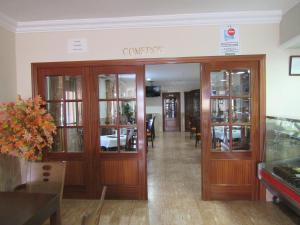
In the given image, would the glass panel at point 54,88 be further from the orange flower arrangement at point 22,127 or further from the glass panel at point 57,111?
the orange flower arrangement at point 22,127

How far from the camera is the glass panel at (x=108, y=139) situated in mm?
3543

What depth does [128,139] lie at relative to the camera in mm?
3555

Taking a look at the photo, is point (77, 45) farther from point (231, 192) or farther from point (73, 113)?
point (231, 192)

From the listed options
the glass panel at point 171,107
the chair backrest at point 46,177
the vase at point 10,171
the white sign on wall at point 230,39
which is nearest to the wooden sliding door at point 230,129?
the white sign on wall at point 230,39

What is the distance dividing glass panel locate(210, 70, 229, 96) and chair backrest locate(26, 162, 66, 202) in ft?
7.40

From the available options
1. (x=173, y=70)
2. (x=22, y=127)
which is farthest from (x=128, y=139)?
(x=173, y=70)

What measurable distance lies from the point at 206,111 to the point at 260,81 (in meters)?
0.85

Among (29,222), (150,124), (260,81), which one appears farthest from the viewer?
(150,124)

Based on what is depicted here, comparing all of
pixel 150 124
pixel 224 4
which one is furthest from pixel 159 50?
pixel 150 124

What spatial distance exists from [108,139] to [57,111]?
893mm

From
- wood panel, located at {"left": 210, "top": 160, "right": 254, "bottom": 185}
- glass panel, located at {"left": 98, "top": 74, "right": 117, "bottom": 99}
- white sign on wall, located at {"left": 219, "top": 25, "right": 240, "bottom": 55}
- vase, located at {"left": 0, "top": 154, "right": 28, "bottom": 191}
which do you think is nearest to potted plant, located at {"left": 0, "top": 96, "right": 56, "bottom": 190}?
vase, located at {"left": 0, "top": 154, "right": 28, "bottom": 191}

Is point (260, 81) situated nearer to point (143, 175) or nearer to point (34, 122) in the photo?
point (143, 175)

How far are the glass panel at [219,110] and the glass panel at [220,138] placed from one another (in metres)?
0.12

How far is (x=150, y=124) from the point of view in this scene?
8.66 m
